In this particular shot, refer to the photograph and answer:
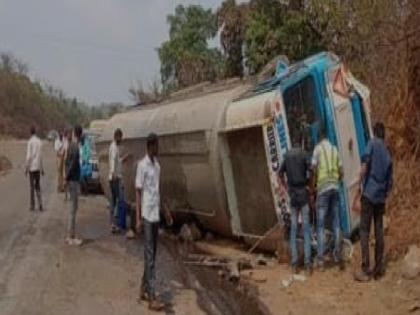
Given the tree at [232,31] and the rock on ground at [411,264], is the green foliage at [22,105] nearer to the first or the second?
the tree at [232,31]

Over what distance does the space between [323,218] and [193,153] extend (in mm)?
3743

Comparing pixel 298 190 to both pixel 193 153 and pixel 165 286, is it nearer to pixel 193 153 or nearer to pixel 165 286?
pixel 165 286

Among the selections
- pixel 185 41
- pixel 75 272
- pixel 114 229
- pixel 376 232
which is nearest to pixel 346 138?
pixel 376 232

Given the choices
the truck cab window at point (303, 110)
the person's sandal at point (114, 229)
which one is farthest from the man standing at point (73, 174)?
the truck cab window at point (303, 110)

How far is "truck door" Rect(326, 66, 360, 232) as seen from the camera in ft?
40.9

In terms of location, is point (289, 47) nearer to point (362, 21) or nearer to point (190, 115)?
point (362, 21)

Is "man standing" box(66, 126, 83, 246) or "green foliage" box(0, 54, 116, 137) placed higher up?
"green foliage" box(0, 54, 116, 137)

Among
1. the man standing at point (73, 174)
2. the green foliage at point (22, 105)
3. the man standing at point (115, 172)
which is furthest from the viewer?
the green foliage at point (22, 105)

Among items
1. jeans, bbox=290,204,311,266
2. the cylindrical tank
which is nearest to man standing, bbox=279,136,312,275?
jeans, bbox=290,204,311,266

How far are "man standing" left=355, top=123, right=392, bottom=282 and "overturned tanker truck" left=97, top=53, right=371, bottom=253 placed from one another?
1630mm

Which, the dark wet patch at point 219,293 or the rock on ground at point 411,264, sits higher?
the rock on ground at point 411,264

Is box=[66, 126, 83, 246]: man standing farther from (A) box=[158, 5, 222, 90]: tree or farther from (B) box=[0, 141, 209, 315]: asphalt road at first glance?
(A) box=[158, 5, 222, 90]: tree

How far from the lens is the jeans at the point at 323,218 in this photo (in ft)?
37.6

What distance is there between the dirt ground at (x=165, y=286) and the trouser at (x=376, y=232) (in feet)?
0.79
